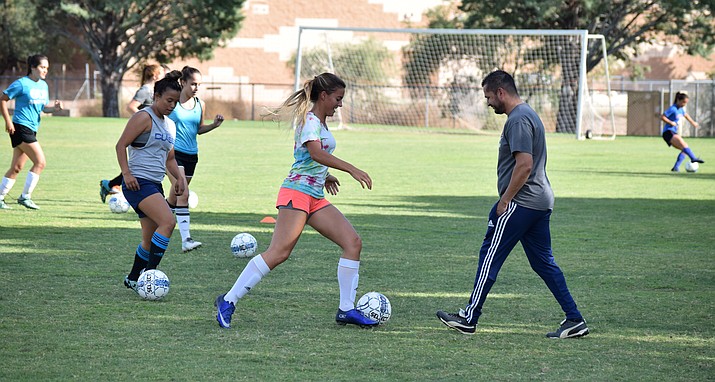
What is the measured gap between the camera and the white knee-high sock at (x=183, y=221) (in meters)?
10.3

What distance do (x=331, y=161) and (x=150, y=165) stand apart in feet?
6.91

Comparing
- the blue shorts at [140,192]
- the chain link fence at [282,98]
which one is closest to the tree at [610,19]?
the chain link fence at [282,98]

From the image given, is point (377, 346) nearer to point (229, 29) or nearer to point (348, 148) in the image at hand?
point (348, 148)

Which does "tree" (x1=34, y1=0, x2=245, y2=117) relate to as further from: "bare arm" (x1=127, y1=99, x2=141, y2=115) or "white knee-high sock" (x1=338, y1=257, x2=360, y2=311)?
"white knee-high sock" (x1=338, y1=257, x2=360, y2=311)

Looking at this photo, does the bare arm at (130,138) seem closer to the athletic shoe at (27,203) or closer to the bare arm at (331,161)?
the bare arm at (331,161)

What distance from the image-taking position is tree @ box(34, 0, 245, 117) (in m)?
54.1

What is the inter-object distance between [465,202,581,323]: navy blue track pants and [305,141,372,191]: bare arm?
35.5 inches

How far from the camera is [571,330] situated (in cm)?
660

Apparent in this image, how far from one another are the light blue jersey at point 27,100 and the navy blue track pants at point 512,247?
845 centimetres

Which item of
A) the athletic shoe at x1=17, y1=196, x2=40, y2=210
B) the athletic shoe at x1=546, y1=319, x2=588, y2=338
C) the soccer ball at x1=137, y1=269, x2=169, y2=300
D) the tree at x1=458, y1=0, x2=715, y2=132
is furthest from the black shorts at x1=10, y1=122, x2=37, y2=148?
the tree at x1=458, y1=0, x2=715, y2=132

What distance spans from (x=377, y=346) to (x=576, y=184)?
45.7 feet

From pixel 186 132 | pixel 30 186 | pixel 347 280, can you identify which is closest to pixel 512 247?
pixel 347 280

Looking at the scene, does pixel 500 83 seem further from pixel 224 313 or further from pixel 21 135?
pixel 21 135

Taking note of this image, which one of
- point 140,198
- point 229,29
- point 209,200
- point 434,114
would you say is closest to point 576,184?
point 209,200
